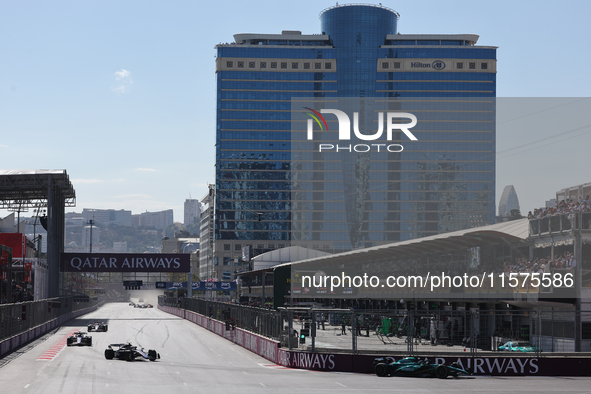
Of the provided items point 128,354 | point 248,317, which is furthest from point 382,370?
point 248,317

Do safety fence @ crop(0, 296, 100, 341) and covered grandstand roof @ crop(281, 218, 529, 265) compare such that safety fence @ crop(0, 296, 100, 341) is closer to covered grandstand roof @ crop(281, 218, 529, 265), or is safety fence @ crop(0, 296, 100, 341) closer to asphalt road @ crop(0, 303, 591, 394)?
asphalt road @ crop(0, 303, 591, 394)

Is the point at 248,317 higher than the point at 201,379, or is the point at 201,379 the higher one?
the point at 248,317

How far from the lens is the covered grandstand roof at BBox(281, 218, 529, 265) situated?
1813 inches

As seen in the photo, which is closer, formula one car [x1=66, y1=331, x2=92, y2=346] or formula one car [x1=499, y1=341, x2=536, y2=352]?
formula one car [x1=499, y1=341, x2=536, y2=352]

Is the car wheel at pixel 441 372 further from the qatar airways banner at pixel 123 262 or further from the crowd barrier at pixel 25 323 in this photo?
the qatar airways banner at pixel 123 262

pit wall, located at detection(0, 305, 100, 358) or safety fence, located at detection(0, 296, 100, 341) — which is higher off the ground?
safety fence, located at detection(0, 296, 100, 341)

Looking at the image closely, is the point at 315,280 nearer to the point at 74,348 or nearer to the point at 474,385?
the point at 74,348

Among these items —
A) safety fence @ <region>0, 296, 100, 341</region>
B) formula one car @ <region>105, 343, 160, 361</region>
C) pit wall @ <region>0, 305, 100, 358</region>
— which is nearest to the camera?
formula one car @ <region>105, 343, 160, 361</region>

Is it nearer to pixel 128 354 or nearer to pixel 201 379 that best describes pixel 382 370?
pixel 201 379

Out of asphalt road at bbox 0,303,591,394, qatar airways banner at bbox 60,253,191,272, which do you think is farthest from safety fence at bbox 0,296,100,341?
qatar airways banner at bbox 60,253,191,272

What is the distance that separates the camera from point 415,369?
101ft

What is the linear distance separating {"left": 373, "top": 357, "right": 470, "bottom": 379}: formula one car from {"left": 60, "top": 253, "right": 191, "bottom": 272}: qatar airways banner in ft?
197

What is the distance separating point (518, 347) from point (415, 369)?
5355 millimetres

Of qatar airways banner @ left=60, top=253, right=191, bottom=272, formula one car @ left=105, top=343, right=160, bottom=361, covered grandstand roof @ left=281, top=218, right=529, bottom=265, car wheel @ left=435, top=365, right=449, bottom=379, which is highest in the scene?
covered grandstand roof @ left=281, top=218, right=529, bottom=265
